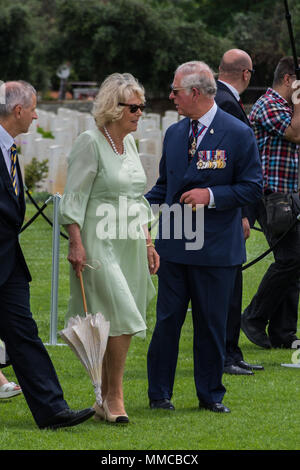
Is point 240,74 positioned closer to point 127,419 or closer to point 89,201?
point 89,201

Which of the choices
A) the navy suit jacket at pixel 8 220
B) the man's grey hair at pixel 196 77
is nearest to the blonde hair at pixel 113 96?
the man's grey hair at pixel 196 77

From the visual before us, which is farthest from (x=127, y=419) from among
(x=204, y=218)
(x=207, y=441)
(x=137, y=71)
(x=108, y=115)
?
(x=137, y=71)

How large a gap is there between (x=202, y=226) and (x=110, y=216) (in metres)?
→ 0.59

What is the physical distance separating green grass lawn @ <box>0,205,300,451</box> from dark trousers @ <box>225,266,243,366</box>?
8.7 inches

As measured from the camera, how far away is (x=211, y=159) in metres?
5.54

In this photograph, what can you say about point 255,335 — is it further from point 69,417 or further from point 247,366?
point 69,417

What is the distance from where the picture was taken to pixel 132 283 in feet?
18.0

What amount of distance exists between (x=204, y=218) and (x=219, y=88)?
4.90 ft

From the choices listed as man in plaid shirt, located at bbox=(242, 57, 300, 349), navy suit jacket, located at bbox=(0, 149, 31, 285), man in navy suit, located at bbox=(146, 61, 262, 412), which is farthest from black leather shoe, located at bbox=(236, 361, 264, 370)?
navy suit jacket, located at bbox=(0, 149, 31, 285)

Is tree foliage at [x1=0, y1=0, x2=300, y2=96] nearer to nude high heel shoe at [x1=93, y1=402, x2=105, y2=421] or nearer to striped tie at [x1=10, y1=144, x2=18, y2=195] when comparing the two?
nude high heel shoe at [x1=93, y1=402, x2=105, y2=421]

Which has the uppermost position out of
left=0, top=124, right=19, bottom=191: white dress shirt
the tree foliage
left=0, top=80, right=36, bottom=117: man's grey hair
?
the tree foliage

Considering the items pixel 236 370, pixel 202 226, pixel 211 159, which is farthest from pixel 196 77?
pixel 236 370

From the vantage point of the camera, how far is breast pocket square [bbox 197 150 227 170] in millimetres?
5535
